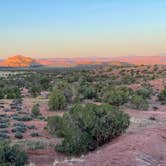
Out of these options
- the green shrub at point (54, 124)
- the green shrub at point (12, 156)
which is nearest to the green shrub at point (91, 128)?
the green shrub at point (12, 156)

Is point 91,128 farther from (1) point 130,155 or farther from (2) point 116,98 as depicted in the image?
(2) point 116,98

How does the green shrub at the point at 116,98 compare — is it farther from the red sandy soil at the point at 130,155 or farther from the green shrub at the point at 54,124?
the red sandy soil at the point at 130,155

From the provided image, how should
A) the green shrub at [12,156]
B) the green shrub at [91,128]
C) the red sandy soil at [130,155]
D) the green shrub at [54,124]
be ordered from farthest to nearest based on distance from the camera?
the green shrub at [54,124] < the green shrub at [91,128] < the green shrub at [12,156] < the red sandy soil at [130,155]

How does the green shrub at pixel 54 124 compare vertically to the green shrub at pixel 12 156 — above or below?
below

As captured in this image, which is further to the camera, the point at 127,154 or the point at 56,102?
the point at 56,102

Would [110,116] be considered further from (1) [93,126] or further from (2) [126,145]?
(2) [126,145]

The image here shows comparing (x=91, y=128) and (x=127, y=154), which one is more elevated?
(x=127, y=154)

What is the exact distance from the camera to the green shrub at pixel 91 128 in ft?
54.6

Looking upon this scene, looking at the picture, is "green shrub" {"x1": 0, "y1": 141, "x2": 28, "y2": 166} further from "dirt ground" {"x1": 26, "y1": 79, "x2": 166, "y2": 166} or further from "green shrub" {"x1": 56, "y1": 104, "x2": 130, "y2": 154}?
"green shrub" {"x1": 56, "y1": 104, "x2": 130, "y2": 154}

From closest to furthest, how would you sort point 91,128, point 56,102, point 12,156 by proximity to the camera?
point 12,156 → point 91,128 → point 56,102

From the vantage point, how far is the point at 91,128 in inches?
677

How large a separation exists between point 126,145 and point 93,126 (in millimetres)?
4003

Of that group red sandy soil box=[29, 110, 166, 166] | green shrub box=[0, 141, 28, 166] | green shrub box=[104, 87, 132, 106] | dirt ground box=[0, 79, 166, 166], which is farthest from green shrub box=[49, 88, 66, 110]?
green shrub box=[0, 141, 28, 166]

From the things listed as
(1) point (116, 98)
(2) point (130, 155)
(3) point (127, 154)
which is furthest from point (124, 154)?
(1) point (116, 98)
